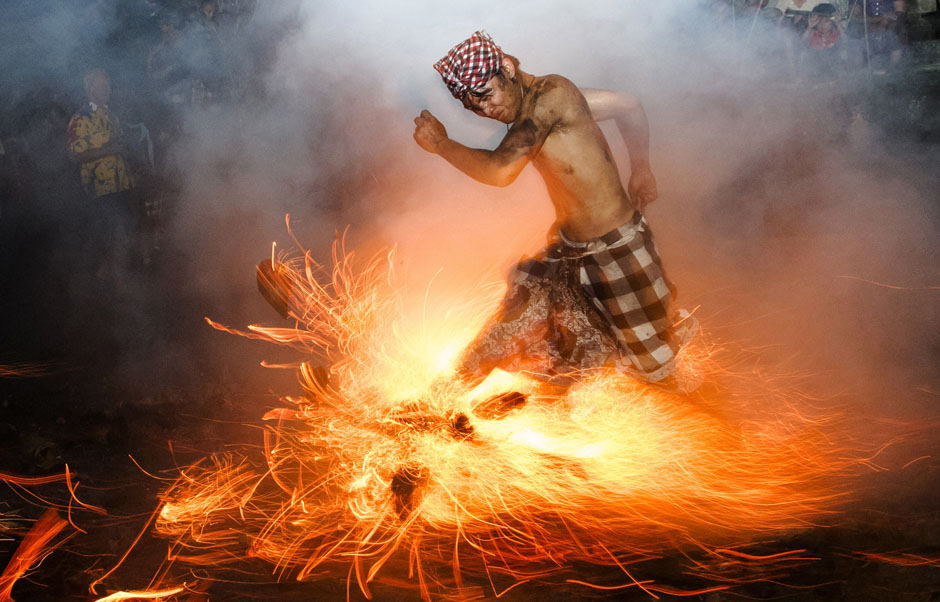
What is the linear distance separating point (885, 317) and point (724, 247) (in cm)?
137

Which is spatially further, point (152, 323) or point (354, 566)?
point (152, 323)

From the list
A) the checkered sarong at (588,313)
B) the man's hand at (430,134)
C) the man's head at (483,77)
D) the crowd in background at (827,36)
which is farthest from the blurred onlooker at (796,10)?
the man's hand at (430,134)

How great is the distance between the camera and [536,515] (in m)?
2.82

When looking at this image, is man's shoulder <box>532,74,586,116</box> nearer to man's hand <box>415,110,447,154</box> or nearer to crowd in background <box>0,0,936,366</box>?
man's hand <box>415,110,447,154</box>

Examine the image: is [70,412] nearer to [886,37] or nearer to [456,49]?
[456,49]

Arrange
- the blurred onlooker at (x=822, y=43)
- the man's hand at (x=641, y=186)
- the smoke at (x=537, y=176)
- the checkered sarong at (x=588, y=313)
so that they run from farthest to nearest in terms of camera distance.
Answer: the blurred onlooker at (x=822, y=43)
the smoke at (x=537, y=176)
the man's hand at (x=641, y=186)
the checkered sarong at (x=588, y=313)

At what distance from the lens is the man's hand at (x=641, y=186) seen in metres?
2.80

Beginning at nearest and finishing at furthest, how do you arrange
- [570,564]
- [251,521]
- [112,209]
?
[570,564] → [251,521] → [112,209]

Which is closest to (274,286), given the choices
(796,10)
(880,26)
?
(796,10)

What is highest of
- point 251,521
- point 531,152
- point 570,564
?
point 531,152

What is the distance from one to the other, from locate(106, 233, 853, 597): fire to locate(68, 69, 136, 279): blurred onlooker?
3246mm

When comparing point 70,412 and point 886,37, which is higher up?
point 886,37

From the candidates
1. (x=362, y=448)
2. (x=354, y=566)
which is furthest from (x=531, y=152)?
(x=354, y=566)

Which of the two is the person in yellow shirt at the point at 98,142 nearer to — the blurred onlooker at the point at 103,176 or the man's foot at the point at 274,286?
the blurred onlooker at the point at 103,176
